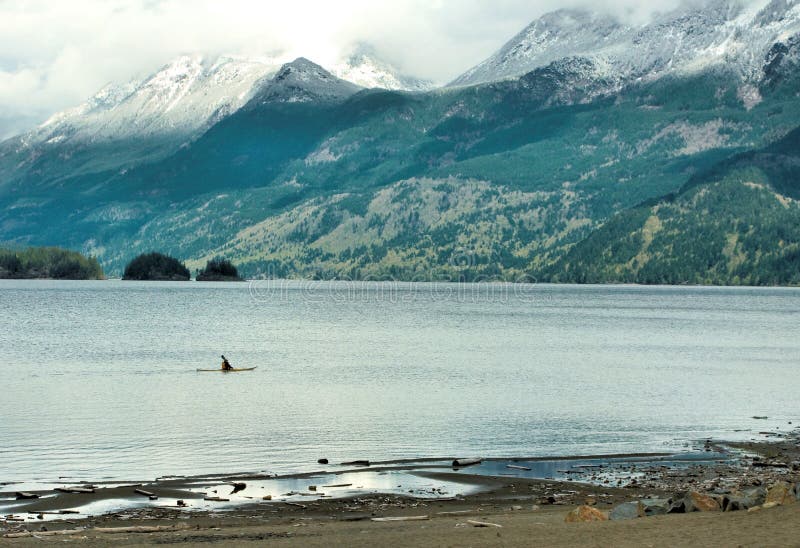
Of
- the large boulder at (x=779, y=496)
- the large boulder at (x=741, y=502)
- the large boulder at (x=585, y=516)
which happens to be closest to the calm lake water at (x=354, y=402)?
the large boulder at (x=585, y=516)

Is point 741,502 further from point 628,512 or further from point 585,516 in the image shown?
point 585,516

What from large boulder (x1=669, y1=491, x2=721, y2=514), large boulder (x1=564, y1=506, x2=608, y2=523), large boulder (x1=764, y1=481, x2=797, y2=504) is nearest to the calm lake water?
large boulder (x1=564, y1=506, x2=608, y2=523)

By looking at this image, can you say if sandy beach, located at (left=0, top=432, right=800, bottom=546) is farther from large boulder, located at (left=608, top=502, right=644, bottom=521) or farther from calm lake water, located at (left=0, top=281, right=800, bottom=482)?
calm lake water, located at (left=0, top=281, right=800, bottom=482)

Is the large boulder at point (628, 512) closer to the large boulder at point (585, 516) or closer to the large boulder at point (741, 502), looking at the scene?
the large boulder at point (585, 516)

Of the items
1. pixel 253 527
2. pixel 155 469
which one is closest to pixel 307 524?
pixel 253 527

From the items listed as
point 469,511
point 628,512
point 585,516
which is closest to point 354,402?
point 469,511

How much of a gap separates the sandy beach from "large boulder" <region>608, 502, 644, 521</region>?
0.20ft

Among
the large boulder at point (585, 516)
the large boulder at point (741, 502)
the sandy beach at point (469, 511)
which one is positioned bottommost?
the sandy beach at point (469, 511)

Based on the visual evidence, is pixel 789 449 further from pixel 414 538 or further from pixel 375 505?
pixel 414 538

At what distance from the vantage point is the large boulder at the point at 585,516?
41062 millimetres

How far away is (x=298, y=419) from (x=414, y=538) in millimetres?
44037

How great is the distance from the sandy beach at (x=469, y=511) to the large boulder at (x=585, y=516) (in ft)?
0.32

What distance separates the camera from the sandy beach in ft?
125

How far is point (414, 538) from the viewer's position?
38.7 metres
